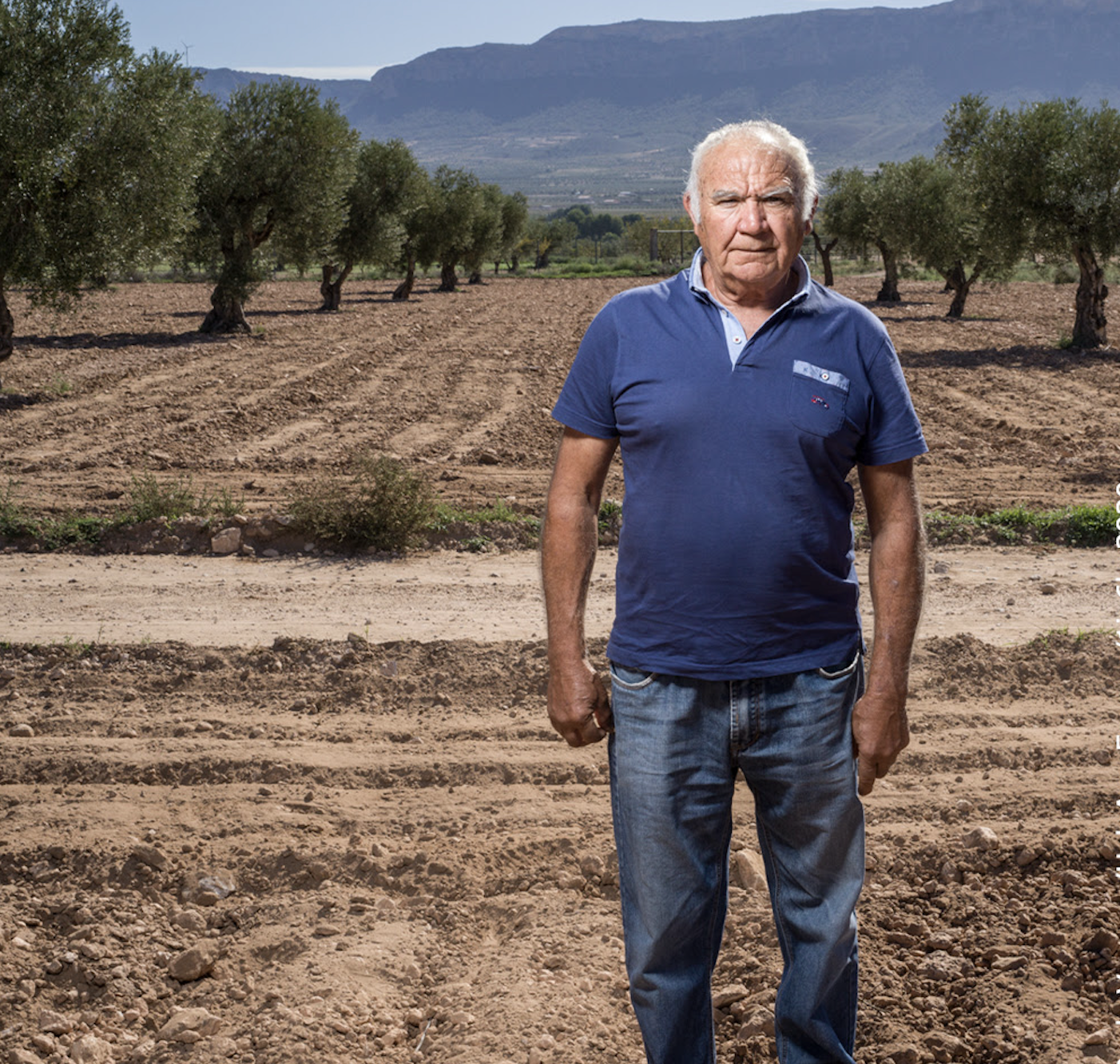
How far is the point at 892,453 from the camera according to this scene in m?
2.50

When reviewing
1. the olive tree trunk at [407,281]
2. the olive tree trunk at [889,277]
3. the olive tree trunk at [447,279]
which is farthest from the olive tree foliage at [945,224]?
the olive tree trunk at [447,279]

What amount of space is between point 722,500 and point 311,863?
2.61 metres

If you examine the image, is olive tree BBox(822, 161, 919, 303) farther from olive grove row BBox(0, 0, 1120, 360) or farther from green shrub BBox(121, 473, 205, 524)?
green shrub BBox(121, 473, 205, 524)

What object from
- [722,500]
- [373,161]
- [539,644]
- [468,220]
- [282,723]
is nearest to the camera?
[722,500]

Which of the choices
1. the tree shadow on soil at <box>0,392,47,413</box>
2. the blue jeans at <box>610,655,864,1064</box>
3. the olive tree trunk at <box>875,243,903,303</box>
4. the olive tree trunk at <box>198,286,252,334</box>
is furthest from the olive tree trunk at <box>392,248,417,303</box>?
the blue jeans at <box>610,655,864,1064</box>

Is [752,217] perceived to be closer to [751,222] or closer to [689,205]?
[751,222]

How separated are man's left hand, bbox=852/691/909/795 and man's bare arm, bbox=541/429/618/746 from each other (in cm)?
58

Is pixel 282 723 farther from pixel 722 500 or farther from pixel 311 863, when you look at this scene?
pixel 722 500

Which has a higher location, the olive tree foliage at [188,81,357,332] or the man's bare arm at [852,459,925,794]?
the olive tree foliage at [188,81,357,332]

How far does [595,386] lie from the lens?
252 centimetres

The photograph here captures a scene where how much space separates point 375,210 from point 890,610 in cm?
3431

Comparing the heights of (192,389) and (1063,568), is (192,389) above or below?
above

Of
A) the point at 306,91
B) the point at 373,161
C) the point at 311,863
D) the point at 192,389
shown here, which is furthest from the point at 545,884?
the point at 373,161

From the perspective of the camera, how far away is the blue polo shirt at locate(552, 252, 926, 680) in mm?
2369
